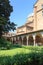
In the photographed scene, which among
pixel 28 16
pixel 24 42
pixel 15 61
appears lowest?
pixel 15 61

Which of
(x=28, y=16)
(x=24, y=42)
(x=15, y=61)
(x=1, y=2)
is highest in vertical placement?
(x=28, y=16)

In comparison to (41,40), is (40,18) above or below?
above

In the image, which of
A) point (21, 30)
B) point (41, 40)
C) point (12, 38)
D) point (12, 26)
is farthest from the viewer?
point (21, 30)

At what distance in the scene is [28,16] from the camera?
56.5 meters

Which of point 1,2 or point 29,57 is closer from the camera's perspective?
point 29,57

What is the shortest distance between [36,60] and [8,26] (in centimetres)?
1848

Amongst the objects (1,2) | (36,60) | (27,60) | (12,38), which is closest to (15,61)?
(27,60)

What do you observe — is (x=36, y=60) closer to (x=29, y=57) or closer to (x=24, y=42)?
(x=29, y=57)

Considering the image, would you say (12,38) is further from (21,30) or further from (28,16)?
(28,16)

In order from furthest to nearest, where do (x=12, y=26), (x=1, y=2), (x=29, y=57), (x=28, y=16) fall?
(x=28, y=16), (x=12, y=26), (x=1, y=2), (x=29, y=57)

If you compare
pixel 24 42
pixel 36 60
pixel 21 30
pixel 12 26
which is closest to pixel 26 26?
pixel 21 30

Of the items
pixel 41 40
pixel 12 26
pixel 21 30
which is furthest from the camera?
pixel 21 30

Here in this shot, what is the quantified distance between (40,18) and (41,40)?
5212 mm

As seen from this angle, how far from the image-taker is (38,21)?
40344mm
